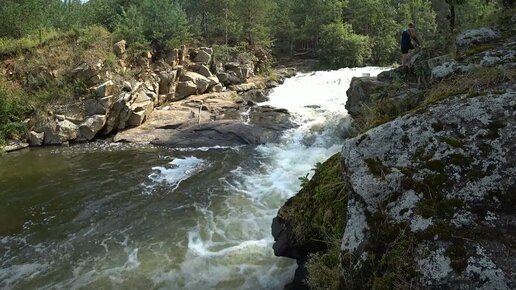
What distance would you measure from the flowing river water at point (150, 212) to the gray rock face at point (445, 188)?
3567 millimetres

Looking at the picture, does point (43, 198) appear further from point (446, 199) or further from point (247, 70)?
point (247, 70)

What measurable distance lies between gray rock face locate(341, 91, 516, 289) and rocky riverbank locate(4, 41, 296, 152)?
13.3m

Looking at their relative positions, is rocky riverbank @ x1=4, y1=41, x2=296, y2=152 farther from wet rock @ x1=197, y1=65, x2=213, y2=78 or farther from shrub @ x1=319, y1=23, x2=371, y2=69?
shrub @ x1=319, y1=23, x2=371, y2=69

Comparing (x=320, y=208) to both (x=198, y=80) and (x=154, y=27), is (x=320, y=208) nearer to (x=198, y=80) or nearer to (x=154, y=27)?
(x=198, y=80)

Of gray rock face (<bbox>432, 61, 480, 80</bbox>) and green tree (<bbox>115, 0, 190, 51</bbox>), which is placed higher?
green tree (<bbox>115, 0, 190, 51</bbox>)

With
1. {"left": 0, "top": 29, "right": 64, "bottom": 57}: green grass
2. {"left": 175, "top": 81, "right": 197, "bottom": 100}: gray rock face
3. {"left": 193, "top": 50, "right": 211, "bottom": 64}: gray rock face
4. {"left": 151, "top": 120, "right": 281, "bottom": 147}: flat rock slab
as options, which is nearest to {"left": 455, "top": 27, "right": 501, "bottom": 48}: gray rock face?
{"left": 151, "top": 120, "right": 281, "bottom": 147}: flat rock slab

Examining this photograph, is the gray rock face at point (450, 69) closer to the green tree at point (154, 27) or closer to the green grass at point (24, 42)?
the green tree at point (154, 27)

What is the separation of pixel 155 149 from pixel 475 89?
14.2 m

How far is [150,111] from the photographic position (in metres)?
20.3

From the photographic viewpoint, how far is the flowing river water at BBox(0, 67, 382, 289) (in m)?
7.27

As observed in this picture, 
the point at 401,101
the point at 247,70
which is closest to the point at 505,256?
the point at 401,101

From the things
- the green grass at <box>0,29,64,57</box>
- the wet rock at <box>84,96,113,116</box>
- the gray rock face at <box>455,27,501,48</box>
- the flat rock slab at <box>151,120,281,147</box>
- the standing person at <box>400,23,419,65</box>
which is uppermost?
the green grass at <box>0,29,64,57</box>

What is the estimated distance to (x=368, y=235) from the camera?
326cm

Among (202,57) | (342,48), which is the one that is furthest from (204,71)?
(342,48)
